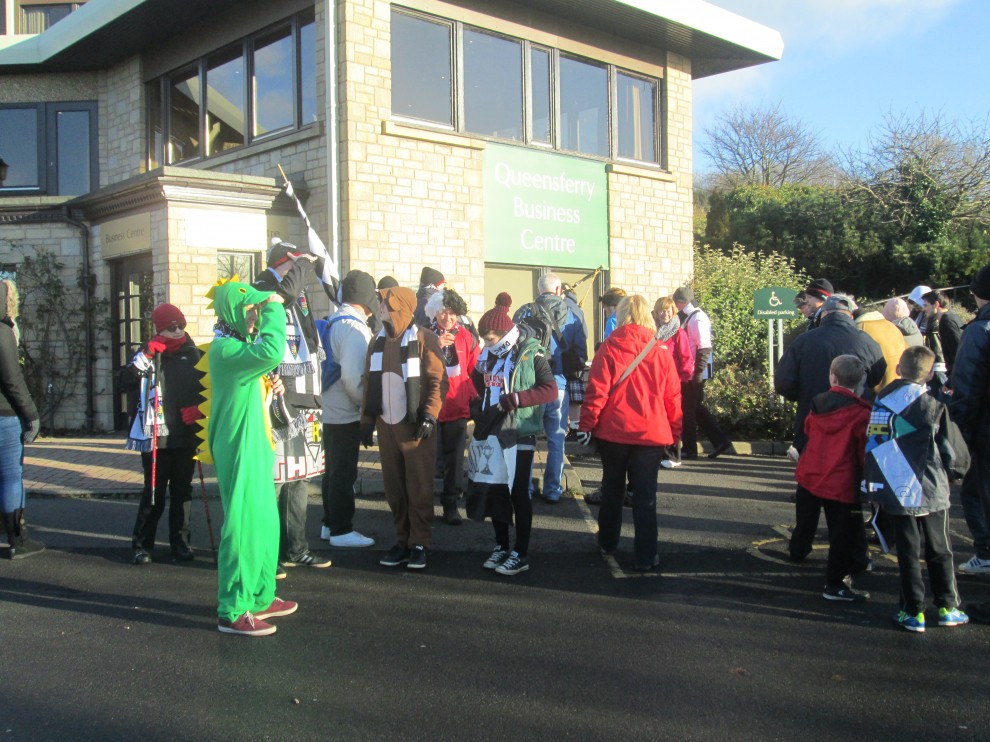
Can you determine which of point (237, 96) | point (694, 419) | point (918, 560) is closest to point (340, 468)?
point (918, 560)

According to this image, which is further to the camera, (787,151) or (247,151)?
(787,151)

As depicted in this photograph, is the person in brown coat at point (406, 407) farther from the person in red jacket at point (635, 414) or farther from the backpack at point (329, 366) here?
the person in red jacket at point (635, 414)

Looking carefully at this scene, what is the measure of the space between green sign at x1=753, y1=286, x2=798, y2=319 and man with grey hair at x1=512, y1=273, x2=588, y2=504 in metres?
4.49

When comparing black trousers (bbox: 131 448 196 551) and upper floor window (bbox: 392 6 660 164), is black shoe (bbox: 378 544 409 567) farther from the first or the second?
upper floor window (bbox: 392 6 660 164)

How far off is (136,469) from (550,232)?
23.9 ft

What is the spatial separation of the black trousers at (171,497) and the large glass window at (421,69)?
7.41m

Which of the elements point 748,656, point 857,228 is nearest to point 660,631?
point 748,656

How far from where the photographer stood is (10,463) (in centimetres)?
630

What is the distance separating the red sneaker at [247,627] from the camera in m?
4.68

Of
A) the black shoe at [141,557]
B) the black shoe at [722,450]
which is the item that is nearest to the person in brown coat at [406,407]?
the black shoe at [141,557]

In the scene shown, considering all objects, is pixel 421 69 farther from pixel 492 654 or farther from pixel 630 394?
pixel 492 654

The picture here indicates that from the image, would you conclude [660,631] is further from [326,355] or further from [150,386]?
[150,386]

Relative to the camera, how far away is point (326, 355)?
21.3ft

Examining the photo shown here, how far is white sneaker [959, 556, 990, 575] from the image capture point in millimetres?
5754
